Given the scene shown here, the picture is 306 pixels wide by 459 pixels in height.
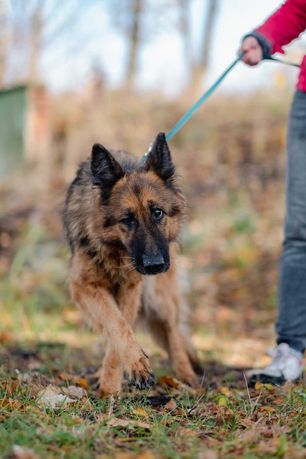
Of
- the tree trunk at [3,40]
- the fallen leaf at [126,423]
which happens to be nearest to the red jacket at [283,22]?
the fallen leaf at [126,423]

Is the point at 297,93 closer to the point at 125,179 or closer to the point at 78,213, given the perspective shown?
the point at 125,179

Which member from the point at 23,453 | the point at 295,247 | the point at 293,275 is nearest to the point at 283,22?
the point at 295,247

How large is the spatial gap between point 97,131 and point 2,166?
284 centimetres

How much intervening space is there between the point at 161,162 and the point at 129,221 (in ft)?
1.62

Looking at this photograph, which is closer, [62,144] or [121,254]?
[121,254]

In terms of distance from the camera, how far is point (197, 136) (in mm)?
14039

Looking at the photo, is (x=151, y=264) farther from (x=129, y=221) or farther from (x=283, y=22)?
(x=283, y=22)

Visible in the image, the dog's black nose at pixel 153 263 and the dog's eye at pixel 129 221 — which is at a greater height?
the dog's eye at pixel 129 221

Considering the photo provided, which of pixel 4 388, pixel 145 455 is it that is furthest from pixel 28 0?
pixel 145 455

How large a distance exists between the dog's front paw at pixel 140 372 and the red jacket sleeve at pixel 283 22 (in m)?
2.17

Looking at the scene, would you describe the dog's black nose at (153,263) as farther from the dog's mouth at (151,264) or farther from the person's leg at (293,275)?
the person's leg at (293,275)

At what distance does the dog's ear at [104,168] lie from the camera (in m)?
3.87

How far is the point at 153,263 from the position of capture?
3617 mm

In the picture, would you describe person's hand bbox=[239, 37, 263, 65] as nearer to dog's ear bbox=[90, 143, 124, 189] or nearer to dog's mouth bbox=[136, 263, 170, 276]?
dog's ear bbox=[90, 143, 124, 189]
